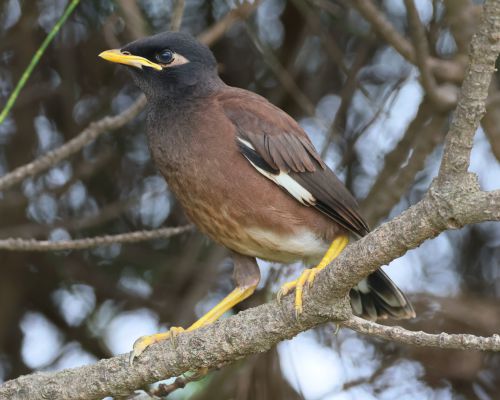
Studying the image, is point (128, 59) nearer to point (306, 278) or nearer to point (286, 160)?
point (286, 160)

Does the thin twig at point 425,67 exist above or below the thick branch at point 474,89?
below

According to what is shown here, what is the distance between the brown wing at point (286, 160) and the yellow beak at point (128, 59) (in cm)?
39

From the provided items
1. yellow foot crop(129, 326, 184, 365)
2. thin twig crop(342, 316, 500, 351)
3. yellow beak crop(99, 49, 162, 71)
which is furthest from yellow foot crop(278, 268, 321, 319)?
yellow beak crop(99, 49, 162, 71)

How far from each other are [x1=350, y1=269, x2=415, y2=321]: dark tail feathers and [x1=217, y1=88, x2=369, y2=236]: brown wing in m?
0.32

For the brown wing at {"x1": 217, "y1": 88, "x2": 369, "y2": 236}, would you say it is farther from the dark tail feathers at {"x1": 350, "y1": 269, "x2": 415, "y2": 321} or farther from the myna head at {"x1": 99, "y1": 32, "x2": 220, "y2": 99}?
the dark tail feathers at {"x1": 350, "y1": 269, "x2": 415, "y2": 321}

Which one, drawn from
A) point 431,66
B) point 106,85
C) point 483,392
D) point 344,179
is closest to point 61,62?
point 106,85

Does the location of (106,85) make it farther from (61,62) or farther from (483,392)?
(483,392)

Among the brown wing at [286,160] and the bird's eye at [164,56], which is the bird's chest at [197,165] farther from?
the bird's eye at [164,56]

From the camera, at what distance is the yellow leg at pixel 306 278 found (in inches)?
131

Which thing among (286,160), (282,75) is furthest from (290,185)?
(282,75)

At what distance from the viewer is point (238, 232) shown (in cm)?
417

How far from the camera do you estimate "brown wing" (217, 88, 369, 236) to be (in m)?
4.21

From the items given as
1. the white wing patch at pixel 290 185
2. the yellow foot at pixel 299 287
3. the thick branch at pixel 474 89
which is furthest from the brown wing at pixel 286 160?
the thick branch at pixel 474 89

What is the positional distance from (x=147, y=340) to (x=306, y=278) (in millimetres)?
794
